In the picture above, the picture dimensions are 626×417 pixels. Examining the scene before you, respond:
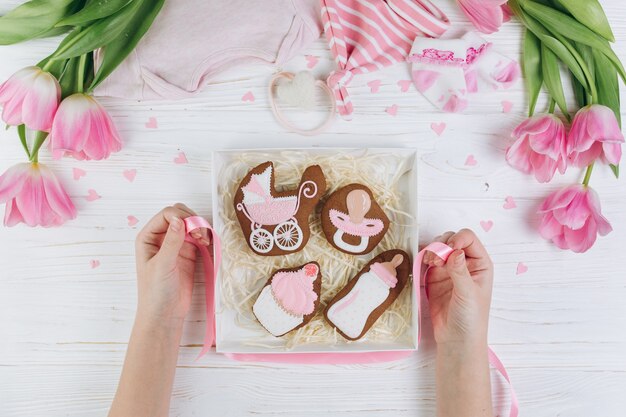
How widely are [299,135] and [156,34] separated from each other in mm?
367

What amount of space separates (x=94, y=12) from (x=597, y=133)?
1.02 metres

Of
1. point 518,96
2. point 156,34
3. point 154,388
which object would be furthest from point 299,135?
point 154,388

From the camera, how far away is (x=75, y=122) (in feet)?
3.51

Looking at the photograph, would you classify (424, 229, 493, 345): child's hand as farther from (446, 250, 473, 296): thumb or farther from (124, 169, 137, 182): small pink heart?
(124, 169, 137, 182): small pink heart

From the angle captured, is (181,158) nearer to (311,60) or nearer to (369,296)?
(311,60)

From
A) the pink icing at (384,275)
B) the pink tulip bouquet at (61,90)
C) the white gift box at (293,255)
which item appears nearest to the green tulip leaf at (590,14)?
the white gift box at (293,255)

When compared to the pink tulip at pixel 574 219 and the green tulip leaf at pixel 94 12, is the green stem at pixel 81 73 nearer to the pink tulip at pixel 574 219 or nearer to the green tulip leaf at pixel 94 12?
the green tulip leaf at pixel 94 12

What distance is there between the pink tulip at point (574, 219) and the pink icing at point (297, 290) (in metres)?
0.51

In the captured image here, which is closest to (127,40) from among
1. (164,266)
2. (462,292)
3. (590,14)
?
(164,266)

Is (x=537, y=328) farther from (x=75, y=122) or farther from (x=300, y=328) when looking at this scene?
(x=75, y=122)

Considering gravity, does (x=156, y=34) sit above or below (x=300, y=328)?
above

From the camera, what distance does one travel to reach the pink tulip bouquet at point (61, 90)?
1.07m

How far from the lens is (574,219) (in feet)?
3.70

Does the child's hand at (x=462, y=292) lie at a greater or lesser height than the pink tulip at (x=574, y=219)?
lesser
